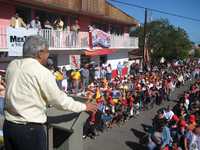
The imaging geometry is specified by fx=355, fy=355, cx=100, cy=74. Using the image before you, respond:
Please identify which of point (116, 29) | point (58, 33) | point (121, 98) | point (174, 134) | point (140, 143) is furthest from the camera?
point (116, 29)

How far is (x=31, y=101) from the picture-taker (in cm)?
248

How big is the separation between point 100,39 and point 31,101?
20442mm

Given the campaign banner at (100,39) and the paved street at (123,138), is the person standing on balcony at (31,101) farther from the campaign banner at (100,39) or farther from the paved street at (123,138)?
the campaign banner at (100,39)

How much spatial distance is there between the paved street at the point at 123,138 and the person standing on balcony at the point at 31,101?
837 centimetres

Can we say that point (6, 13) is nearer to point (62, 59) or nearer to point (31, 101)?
point (62, 59)

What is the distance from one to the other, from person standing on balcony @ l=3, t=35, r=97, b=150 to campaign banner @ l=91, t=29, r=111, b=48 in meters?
19.3

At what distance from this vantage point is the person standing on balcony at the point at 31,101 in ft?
8.08

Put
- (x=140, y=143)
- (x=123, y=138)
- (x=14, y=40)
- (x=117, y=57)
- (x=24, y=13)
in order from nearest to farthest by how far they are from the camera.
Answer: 1. (x=140, y=143)
2. (x=123, y=138)
3. (x=14, y=40)
4. (x=24, y=13)
5. (x=117, y=57)

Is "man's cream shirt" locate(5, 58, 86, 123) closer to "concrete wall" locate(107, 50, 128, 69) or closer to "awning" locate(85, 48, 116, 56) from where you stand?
"awning" locate(85, 48, 116, 56)

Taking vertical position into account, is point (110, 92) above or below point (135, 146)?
above

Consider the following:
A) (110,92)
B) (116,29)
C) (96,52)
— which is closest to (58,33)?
(96,52)

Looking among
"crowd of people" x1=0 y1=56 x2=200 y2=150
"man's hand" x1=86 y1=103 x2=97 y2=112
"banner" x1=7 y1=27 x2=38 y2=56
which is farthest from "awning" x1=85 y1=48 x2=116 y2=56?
"man's hand" x1=86 y1=103 x2=97 y2=112

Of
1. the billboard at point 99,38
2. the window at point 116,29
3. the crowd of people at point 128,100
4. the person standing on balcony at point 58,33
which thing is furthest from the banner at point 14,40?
the window at point 116,29

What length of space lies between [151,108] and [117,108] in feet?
14.6
